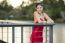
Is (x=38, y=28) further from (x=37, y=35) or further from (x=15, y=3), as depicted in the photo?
(x=15, y=3)

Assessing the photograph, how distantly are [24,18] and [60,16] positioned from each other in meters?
1.46

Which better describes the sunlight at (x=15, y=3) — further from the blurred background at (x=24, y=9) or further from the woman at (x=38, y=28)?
the woman at (x=38, y=28)

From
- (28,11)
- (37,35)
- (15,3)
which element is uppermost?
(15,3)

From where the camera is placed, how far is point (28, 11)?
739 centimetres

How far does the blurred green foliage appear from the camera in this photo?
719 centimetres

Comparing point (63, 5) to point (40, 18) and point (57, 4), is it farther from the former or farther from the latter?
point (40, 18)

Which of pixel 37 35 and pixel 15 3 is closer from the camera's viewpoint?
pixel 37 35

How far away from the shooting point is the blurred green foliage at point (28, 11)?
7.19 meters

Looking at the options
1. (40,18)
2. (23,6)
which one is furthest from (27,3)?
(40,18)

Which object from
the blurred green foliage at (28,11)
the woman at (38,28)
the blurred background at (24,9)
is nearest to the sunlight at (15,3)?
the blurred background at (24,9)

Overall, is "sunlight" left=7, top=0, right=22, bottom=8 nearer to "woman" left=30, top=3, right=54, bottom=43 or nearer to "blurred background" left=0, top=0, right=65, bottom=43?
"blurred background" left=0, top=0, right=65, bottom=43

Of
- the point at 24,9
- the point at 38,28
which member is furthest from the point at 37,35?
the point at 24,9

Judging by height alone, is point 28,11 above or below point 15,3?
below

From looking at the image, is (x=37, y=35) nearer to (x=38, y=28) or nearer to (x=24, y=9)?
(x=38, y=28)
